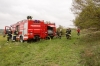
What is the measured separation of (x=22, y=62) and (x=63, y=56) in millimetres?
2707

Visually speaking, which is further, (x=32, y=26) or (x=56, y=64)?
(x=32, y=26)

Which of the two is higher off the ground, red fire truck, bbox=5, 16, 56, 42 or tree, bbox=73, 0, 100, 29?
tree, bbox=73, 0, 100, 29

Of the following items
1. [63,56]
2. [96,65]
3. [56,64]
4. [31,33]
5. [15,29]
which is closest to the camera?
[96,65]

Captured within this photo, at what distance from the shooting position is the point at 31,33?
22641mm

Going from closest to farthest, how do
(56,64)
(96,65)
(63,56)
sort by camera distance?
(96,65), (56,64), (63,56)

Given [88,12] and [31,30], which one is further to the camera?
[31,30]

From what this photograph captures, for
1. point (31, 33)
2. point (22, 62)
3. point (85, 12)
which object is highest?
point (85, 12)

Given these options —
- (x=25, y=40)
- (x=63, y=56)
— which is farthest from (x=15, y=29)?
(x=63, y=56)

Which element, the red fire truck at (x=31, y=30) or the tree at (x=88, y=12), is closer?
the tree at (x=88, y=12)

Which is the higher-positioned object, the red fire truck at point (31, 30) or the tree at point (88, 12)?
the tree at point (88, 12)

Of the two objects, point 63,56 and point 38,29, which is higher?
point 38,29

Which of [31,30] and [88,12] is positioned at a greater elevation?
[88,12]

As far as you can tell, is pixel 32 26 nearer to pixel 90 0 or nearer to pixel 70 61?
pixel 90 0

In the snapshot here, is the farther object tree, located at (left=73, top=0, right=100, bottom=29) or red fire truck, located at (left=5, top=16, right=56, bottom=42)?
red fire truck, located at (left=5, top=16, right=56, bottom=42)
